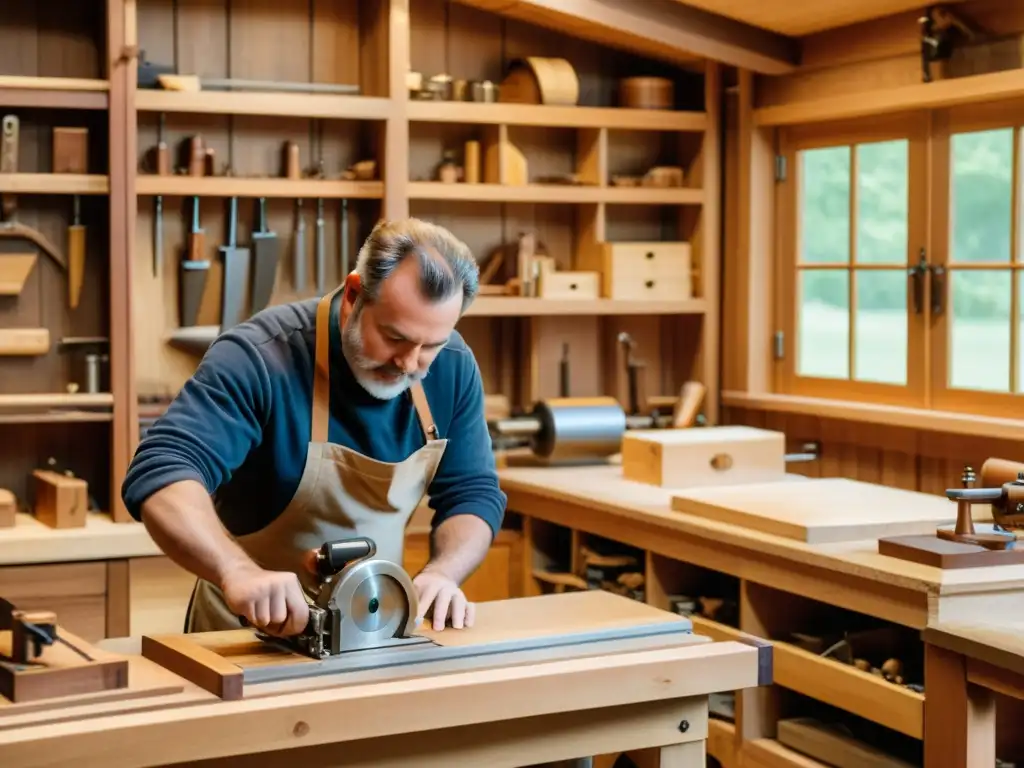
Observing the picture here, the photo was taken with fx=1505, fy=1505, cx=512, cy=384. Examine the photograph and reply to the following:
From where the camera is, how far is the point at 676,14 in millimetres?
4840

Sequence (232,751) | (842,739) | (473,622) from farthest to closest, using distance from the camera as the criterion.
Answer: (842,739), (473,622), (232,751)

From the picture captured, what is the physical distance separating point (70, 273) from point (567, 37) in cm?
190

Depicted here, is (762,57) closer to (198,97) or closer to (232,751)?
(198,97)

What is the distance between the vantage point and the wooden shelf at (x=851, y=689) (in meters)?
3.21

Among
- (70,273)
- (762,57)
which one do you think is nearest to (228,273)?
(70,273)

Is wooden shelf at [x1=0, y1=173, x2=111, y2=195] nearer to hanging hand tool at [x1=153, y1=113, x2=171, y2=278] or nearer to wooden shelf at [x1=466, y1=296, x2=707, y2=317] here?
hanging hand tool at [x1=153, y1=113, x2=171, y2=278]

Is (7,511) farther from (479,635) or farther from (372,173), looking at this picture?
(479,635)

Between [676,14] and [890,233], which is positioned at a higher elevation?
[676,14]

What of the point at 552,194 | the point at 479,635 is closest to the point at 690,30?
the point at 552,194

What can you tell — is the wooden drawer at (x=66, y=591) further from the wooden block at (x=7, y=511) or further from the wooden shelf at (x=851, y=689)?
the wooden shelf at (x=851, y=689)

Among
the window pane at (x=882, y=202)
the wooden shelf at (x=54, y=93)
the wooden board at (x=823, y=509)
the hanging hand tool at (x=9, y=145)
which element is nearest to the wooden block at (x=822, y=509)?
the wooden board at (x=823, y=509)

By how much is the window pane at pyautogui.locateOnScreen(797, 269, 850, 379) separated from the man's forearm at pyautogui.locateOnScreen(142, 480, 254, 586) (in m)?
2.73

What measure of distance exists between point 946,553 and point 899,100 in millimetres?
1694

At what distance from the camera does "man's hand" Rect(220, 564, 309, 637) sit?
7.76 feet
